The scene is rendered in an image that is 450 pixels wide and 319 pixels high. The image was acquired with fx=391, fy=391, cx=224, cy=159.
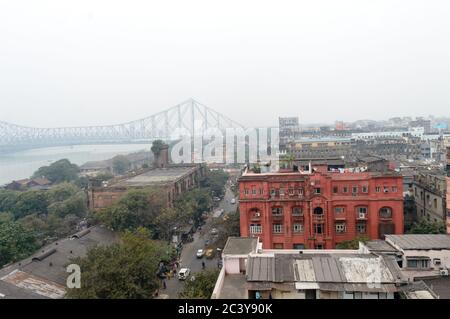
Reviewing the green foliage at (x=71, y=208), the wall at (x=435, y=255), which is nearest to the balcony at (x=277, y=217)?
the wall at (x=435, y=255)

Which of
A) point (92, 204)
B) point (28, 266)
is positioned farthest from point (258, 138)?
point (28, 266)

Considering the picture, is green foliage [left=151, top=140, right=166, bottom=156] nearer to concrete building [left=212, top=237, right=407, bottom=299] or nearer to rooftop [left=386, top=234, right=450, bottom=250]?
rooftop [left=386, top=234, right=450, bottom=250]

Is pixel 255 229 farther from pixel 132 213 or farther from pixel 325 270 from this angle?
pixel 325 270

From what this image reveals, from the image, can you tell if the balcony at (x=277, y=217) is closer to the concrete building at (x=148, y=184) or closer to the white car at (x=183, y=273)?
the white car at (x=183, y=273)

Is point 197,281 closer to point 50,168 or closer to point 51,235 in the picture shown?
point 51,235

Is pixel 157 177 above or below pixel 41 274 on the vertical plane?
above

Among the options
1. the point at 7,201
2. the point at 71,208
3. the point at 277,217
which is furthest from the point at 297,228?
the point at 7,201
